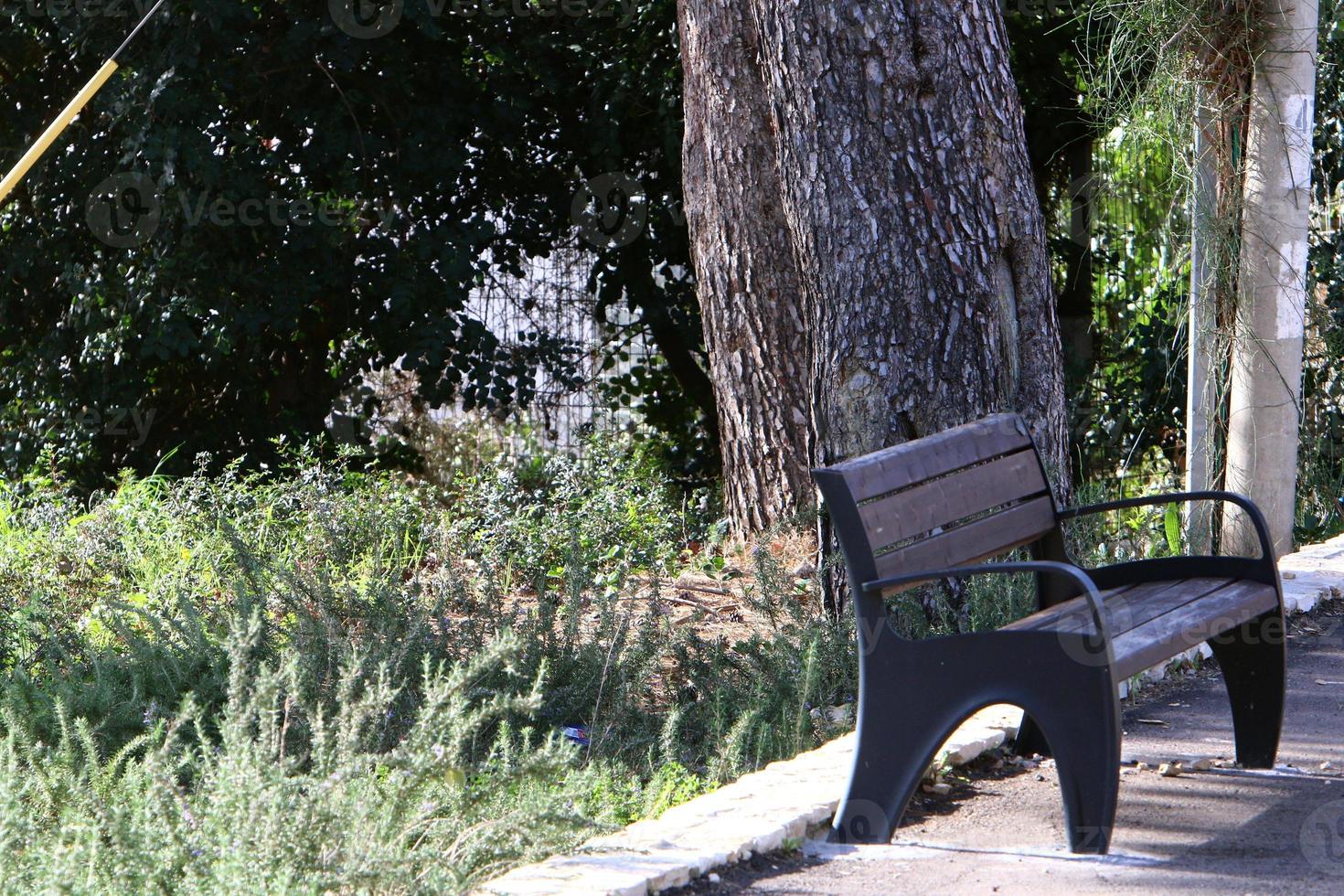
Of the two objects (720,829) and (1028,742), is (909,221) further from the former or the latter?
(720,829)

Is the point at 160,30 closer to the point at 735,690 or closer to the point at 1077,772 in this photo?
the point at 735,690

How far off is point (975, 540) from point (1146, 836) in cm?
79

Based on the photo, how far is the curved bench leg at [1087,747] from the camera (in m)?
2.72

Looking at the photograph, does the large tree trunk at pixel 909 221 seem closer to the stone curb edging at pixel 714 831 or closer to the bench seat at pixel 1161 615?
the bench seat at pixel 1161 615

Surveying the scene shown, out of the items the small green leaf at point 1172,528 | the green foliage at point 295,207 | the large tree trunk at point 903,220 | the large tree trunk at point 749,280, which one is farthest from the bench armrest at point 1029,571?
the green foliage at point 295,207

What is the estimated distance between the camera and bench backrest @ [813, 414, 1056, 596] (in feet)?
9.80

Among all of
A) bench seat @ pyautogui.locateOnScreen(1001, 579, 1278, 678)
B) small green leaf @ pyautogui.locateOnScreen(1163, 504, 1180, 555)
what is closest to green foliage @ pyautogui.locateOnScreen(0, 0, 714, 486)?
small green leaf @ pyautogui.locateOnScreen(1163, 504, 1180, 555)

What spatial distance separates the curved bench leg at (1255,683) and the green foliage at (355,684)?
1132mm

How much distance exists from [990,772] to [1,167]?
897cm

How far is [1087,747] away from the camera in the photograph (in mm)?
2762

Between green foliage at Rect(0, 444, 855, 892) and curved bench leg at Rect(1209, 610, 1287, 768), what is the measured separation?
3.71ft

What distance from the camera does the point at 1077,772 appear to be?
2.78 m

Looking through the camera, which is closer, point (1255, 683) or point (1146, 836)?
point (1146, 836)

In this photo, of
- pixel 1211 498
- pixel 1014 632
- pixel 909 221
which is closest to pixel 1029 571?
pixel 1014 632
